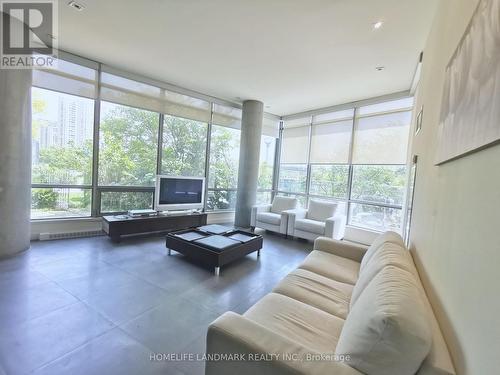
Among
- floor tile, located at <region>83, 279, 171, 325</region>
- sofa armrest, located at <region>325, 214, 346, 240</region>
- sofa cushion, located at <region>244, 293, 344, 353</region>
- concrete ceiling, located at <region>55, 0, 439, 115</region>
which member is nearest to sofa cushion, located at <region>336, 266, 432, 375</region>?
sofa cushion, located at <region>244, 293, 344, 353</region>

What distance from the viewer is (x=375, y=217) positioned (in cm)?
481

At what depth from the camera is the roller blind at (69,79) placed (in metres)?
3.55

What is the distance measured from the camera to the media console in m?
3.84

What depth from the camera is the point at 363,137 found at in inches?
196

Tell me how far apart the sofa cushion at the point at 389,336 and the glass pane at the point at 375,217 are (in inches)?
157

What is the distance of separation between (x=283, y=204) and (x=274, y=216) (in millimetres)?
529

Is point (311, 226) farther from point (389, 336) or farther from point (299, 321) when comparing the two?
point (389, 336)

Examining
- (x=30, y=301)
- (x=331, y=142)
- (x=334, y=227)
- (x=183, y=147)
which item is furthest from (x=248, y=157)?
(x=30, y=301)

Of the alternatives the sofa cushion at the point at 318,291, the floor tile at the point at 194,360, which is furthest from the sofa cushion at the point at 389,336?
the floor tile at the point at 194,360

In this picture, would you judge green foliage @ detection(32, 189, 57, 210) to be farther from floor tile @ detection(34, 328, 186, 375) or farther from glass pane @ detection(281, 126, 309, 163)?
glass pane @ detection(281, 126, 309, 163)

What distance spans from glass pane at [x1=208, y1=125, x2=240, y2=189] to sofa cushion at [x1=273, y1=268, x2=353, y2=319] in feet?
13.3

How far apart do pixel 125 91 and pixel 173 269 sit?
10.9 feet

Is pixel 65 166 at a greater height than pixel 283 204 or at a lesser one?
greater

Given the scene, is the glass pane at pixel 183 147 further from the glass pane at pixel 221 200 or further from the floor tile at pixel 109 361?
the floor tile at pixel 109 361
